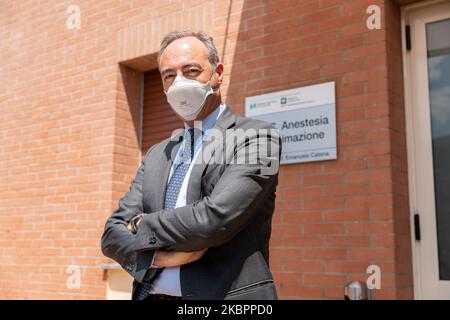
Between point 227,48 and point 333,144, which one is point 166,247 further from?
point 227,48

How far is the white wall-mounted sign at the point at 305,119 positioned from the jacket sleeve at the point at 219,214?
1763 millimetres

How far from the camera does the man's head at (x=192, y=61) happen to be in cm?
210

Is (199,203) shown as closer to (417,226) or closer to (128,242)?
(128,242)

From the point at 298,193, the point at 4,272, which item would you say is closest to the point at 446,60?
the point at 298,193

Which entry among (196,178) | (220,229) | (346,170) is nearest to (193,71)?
(196,178)

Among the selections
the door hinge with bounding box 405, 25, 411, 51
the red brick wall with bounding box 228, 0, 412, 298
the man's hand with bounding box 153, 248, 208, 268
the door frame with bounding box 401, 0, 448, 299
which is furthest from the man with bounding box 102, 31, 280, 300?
the door hinge with bounding box 405, 25, 411, 51

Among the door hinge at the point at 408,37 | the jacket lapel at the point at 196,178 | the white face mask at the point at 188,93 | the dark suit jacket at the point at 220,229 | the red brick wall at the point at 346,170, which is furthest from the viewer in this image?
the door hinge at the point at 408,37

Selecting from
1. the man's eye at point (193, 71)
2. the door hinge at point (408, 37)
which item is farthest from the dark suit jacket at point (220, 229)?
the door hinge at point (408, 37)

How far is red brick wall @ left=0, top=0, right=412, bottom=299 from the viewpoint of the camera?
3.44 meters

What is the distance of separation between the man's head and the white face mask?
2 centimetres

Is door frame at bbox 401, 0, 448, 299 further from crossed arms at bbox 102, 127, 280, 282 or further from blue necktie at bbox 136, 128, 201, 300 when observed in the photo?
blue necktie at bbox 136, 128, 201, 300

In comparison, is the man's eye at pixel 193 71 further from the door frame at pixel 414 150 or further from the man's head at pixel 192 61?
the door frame at pixel 414 150

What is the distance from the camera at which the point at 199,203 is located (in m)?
1.87
